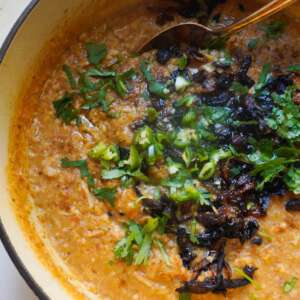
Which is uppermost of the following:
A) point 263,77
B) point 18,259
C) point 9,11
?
point 9,11

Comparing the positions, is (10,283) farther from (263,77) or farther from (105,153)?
(263,77)

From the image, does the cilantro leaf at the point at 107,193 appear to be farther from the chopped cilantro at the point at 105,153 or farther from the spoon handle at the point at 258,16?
the spoon handle at the point at 258,16

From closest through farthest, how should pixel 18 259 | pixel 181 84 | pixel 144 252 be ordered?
pixel 18 259
pixel 144 252
pixel 181 84

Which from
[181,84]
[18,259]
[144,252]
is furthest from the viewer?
[181,84]

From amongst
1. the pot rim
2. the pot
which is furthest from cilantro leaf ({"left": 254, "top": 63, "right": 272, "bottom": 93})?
the pot rim

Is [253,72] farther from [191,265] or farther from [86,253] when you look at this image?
[86,253]

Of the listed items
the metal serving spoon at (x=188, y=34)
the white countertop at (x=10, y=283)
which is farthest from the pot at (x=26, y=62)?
the metal serving spoon at (x=188, y=34)

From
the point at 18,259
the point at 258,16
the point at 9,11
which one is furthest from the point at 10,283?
the point at 258,16
